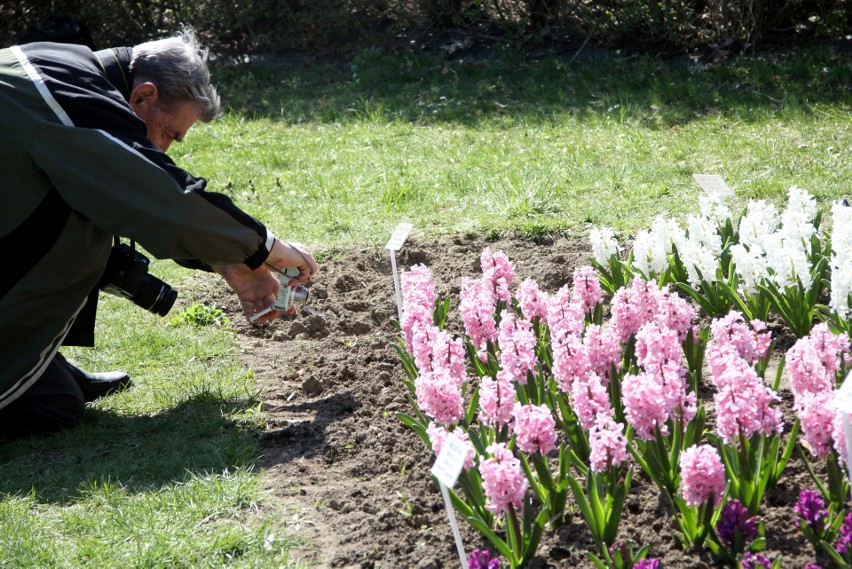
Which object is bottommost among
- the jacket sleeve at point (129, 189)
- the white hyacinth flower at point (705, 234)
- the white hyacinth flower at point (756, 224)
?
the white hyacinth flower at point (705, 234)

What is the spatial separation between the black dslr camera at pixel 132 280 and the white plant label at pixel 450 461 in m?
2.14

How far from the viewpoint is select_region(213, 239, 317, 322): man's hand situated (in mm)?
3748

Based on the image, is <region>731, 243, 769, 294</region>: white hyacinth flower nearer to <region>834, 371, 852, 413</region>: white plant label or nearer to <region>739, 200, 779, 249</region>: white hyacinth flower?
<region>739, 200, 779, 249</region>: white hyacinth flower

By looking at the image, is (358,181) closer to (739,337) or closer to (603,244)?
(603,244)

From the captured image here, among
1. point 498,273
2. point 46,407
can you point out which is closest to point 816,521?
point 498,273

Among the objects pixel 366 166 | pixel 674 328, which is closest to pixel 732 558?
pixel 674 328

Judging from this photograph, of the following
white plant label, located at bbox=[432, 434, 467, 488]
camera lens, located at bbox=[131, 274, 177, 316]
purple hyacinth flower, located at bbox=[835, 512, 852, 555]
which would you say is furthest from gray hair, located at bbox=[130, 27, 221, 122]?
purple hyacinth flower, located at bbox=[835, 512, 852, 555]

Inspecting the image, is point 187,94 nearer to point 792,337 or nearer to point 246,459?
point 246,459

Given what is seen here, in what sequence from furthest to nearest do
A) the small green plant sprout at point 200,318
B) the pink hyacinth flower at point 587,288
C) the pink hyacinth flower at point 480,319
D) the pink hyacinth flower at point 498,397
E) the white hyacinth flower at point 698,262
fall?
1. the small green plant sprout at point 200,318
2. the white hyacinth flower at point 698,262
3. the pink hyacinth flower at point 587,288
4. the pink hyacinth flower at point 480,319
5. the pink hyacinth flower at point 498,397

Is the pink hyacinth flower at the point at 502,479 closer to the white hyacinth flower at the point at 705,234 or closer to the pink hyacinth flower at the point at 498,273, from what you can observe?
the pink hyacinth flower at the point at 498,273

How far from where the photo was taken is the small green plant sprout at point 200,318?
491cm

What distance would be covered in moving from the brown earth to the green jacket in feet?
2.25

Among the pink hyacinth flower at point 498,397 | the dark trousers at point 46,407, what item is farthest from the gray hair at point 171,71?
the pink hyacinth flower at point 498,397

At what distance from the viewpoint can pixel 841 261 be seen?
3668mm
